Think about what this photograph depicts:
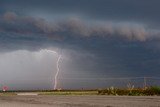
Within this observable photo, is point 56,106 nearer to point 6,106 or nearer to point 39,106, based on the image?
point 39,106

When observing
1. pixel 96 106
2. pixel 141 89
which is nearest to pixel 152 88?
pixel 141 89

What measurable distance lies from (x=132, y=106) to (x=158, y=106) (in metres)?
1.29

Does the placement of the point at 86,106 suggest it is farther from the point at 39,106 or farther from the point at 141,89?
the point at 141,89

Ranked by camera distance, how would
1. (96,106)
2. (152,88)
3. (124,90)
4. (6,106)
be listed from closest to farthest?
(96,106) < (6,106) < (152,88) < (124,90)

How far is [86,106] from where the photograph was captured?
74.4 ft

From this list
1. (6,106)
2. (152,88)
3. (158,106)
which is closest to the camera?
(158,106)

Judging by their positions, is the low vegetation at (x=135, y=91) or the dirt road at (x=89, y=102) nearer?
the dirt road at (x=89, y=102)

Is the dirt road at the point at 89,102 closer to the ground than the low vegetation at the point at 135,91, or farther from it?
closer to the ground

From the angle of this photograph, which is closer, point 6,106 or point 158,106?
point 158,106

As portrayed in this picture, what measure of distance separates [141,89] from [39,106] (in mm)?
23509

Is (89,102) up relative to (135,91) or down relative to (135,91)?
down

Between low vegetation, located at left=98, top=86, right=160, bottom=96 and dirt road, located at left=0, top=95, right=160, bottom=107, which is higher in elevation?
low vegetation, located at left=98, top=86, right=160, bottom=96

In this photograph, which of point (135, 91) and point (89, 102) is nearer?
point (89, 102)

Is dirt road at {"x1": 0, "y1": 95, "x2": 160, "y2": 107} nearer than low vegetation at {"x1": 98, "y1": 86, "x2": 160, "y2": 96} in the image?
Yes
